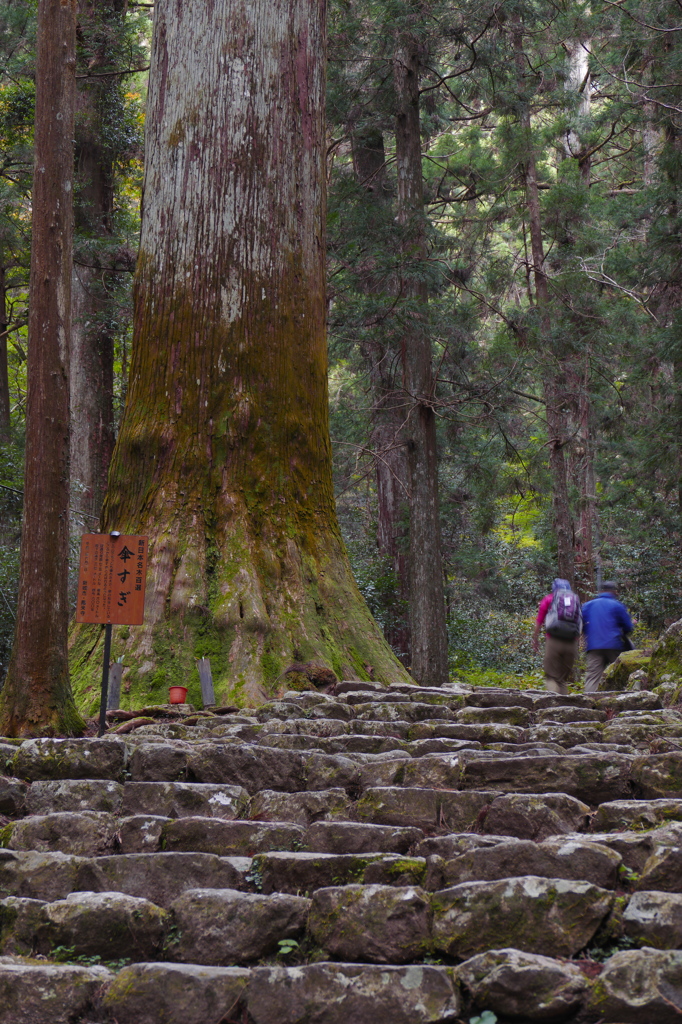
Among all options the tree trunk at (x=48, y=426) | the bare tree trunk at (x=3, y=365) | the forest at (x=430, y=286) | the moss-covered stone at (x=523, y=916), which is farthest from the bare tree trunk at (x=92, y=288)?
the moss-covered stone at (x=523, y=916)

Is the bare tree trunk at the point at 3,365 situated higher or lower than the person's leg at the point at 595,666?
higher

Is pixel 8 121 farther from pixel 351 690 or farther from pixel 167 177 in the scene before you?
pixel 351 690

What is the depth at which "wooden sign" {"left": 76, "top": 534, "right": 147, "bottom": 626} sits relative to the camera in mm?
4871

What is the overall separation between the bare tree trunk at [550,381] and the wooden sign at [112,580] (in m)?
12.4

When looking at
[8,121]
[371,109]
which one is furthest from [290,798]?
[371,109]

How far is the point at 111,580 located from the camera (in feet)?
16.1

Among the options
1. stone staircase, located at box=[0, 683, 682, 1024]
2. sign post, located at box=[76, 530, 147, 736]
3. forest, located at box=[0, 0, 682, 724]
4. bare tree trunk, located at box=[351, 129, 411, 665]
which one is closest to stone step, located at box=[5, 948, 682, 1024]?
stone staircase, located at box=[0, 683, 682, 1024]

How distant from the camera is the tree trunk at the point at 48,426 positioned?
4621 mm

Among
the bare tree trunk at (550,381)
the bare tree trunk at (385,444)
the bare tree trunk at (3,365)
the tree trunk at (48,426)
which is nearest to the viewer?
the tree trunk at (48,426)

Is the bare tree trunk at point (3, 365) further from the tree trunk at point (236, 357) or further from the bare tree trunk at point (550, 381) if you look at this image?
the tree trunk at point (236, 357)

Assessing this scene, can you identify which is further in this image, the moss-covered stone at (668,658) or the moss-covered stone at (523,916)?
the moss-covered stone at (668,658)

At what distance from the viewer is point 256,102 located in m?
7.12

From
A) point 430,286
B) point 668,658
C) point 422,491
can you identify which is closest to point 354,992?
point 668,658

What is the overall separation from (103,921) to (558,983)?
127 cm
